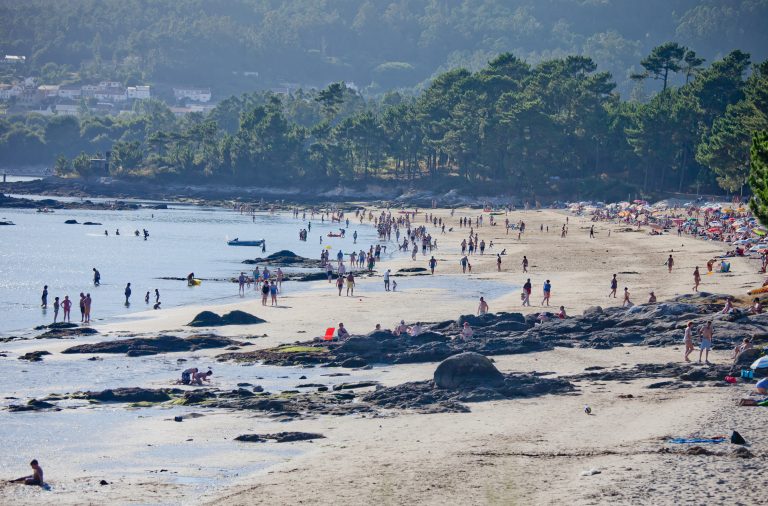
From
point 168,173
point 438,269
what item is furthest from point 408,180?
point 438,269

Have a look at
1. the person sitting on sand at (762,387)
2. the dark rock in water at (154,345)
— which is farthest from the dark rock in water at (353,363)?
the person sitting on sand at (762,387)

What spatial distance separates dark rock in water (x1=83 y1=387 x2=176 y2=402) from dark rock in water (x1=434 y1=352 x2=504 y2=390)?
6176mm

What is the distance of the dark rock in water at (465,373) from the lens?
973 inches

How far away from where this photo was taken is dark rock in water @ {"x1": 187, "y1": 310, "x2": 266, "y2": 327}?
36938 millimetres

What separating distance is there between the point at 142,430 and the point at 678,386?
11352 mm

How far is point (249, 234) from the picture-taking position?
86688mm

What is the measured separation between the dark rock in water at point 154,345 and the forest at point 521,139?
47308 millimetres

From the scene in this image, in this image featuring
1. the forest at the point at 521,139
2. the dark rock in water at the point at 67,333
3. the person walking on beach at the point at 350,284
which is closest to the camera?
the dark rock in water at the point at 67,333

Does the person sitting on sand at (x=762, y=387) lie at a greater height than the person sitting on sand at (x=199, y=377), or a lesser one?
greater

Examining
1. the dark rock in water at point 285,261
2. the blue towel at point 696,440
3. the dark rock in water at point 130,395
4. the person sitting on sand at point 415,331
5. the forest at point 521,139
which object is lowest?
the dark rock in water at point 130,395

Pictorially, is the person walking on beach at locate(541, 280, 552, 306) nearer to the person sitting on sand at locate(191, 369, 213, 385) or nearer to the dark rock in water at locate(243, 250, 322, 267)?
the person sitting on sand at locate(191, 369, 213, 385)

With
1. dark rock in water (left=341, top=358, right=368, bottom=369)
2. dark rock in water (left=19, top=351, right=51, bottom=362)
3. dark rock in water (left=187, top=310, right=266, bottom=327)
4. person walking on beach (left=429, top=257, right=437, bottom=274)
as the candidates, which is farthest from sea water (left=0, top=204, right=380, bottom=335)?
dark rock in water (left=341, top=358, right=368, bottom=369)

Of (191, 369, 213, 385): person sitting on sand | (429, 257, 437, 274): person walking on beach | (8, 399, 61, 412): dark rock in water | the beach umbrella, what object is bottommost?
(8, 399, 61, 412): dark rock in water

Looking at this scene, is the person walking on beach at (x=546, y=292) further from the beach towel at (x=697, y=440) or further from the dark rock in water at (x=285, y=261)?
the dark rock in water at (x=285, y=261)
